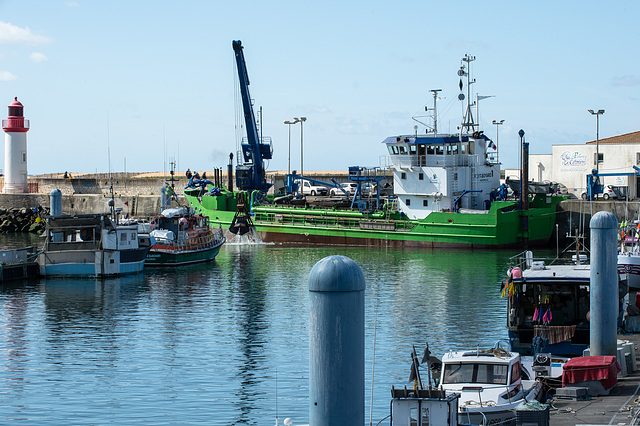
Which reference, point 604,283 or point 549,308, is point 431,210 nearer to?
point 549,308

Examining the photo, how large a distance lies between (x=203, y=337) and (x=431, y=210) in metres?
24.6

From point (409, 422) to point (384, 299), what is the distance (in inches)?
704

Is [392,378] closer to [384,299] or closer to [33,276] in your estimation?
[384,299]

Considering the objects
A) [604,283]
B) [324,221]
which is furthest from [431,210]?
[604,283]

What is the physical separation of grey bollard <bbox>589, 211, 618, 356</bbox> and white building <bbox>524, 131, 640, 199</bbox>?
3742cm

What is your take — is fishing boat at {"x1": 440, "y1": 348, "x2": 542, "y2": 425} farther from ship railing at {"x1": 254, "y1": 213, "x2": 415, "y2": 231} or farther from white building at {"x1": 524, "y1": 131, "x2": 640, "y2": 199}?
white building at {"x1": 524, "y1": 131, "x2": 640, "y2": 199}

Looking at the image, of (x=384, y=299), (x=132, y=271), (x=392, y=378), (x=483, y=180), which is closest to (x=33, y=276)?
(x=132, y=271)

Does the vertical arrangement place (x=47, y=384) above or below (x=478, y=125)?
below

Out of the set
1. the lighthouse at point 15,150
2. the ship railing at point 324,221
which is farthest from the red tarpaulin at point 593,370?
the lighthouse at point 15,150

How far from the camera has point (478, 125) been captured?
154ft

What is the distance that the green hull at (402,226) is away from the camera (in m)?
42.7

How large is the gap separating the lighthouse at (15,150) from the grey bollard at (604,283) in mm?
55919

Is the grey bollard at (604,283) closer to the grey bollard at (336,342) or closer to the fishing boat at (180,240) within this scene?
the grey bollard at (336,342)

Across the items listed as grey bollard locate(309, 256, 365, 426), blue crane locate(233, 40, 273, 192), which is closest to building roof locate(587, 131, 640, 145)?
blue crane locate(233, 40, 273, 192)
